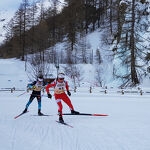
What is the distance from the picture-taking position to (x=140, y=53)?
2075cm

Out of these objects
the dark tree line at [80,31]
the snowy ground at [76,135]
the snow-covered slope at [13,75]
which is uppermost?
the dark tree line at [80,31]

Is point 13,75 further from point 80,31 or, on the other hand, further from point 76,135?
point 76,135

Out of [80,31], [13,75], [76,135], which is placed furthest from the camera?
[80,31]

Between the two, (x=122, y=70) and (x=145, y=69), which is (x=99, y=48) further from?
(x=145, y=69)

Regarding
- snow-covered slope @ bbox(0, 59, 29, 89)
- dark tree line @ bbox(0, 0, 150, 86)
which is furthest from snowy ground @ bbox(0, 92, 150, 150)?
snow-covered slope @ bbox(0, 59, 29, 89)

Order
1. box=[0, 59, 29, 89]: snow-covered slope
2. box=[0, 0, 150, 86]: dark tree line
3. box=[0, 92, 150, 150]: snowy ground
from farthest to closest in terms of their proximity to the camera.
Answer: box=[0, 59, 29, 89]: snow-covered slope
box=[0, 0, 150, 86]: dark tree line
box=[0, 92, 150, 150]: snowy ground

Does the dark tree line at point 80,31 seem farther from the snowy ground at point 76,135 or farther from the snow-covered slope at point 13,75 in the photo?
the snowy ground at point 76,135

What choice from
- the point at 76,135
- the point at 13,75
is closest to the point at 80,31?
the point at 13,75

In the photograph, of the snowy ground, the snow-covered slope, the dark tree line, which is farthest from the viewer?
the snow-covered slope

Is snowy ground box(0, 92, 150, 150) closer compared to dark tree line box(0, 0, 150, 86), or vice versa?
snowy ground box(0, 92, 150, 150)

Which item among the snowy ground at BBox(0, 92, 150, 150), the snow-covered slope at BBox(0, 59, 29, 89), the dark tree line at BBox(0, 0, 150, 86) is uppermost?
the dark tree line at BBox(0, 0, 150, 86)

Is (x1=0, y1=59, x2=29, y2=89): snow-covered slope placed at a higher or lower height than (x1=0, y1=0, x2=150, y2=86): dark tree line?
lower

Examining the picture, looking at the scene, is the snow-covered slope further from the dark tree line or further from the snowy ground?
the snowy ground

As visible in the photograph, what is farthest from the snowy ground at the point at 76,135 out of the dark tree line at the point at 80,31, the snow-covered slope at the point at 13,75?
the snow-covered slope at the point at 13,75
